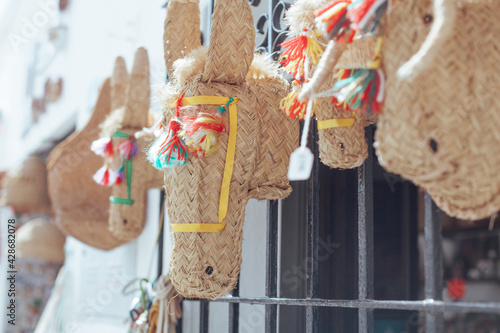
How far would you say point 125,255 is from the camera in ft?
8.39

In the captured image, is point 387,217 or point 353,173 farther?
point 387,217

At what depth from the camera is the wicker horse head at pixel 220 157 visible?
1151 millimetres

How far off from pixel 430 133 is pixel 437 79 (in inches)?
2.9

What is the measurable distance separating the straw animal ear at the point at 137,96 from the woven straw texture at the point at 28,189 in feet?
5.19

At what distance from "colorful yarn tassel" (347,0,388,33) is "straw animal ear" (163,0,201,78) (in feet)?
2.01

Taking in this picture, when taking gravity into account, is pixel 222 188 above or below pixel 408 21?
below

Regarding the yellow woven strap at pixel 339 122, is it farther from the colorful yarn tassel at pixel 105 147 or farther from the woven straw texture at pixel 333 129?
the colorful yarn tassel at pixel 105 147

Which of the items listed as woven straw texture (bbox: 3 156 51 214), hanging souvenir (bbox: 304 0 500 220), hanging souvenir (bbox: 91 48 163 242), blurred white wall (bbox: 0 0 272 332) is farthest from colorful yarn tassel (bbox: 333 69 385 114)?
woven straw texture (bbox: 3 156 51 214)

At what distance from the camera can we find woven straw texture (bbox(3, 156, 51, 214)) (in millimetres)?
3193

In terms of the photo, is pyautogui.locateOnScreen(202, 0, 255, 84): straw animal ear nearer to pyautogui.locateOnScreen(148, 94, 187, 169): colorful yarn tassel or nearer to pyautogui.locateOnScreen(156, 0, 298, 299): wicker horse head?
pyautogui.locateOnScreen(156, 0, 298, 299): wicker horse head

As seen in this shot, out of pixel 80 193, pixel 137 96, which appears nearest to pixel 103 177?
pixel 137 96

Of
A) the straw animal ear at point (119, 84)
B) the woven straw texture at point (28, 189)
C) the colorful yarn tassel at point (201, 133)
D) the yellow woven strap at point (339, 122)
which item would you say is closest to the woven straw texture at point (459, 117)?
the yellow woven strap at point (339, 122)

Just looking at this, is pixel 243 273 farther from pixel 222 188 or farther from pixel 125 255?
pixel 125 255

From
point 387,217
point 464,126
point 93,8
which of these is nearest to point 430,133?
point 464,126
